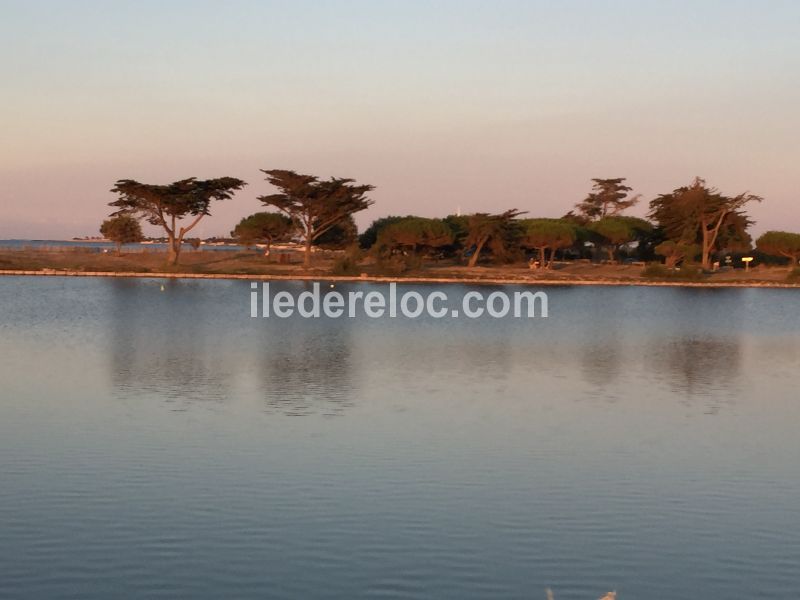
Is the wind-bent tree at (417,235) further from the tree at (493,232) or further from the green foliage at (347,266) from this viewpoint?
the green foliage at (347,266)

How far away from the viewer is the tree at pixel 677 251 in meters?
105

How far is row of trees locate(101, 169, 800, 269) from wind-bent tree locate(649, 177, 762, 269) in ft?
0.33

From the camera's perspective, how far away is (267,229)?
114 m

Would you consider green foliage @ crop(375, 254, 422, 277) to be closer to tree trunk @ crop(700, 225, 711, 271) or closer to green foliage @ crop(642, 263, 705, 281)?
green foliage @ crop(642, 263, 705, 281)

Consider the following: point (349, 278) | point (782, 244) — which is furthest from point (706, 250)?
point (349, 278)

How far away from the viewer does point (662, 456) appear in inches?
723

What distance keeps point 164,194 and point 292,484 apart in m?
85.4

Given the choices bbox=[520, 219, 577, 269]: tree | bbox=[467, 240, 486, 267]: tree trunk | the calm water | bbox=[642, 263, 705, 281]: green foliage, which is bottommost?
the calm water

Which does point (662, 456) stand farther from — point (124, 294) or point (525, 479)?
point (124, 294)

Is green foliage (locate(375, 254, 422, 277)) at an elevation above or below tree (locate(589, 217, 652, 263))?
below

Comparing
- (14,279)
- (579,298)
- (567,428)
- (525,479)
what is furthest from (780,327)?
(14,279)

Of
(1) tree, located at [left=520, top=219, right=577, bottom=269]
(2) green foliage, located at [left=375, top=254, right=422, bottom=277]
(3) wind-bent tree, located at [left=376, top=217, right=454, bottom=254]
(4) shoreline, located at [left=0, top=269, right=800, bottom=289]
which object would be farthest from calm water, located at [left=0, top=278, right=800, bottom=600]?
(3) wind-bent tree, located at [left=376, top=217, right=454, bottom=254]

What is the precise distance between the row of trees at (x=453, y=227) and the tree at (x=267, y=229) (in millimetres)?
107

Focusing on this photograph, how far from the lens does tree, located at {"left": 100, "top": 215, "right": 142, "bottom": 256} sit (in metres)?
121
